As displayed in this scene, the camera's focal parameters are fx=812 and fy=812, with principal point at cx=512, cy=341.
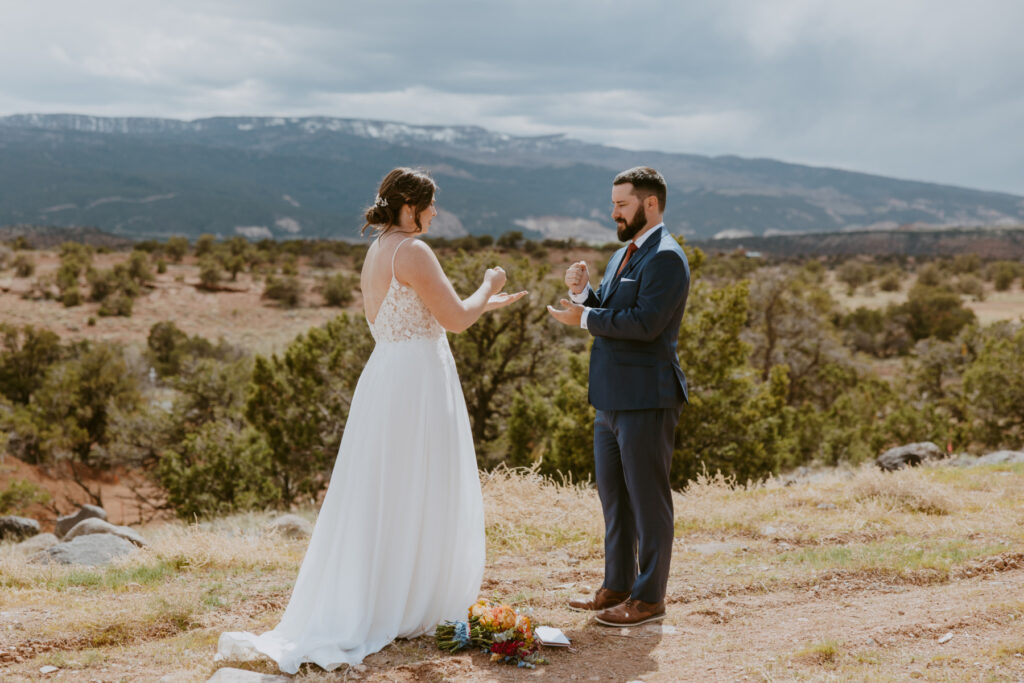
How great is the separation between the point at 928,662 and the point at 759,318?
25697 millimetres

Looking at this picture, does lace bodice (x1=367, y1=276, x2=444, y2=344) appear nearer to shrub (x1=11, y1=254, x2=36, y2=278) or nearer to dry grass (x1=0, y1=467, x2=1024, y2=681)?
dry grass (x1=0, y1=467, x2=1024, y2=681)

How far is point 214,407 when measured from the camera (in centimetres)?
2556

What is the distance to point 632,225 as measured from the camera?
486 centimetres

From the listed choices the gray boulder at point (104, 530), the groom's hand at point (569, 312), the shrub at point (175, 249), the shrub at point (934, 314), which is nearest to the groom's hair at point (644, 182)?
the groom's hand at point (569, 312)

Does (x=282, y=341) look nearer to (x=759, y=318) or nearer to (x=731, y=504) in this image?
(x=759, y=318)

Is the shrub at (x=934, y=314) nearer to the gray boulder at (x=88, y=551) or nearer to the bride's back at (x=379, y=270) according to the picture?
the gray boulder at (x=88, y=551)

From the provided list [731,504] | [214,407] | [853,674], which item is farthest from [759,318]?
[853,674]

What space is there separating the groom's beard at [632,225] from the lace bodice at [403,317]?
4.08 ft

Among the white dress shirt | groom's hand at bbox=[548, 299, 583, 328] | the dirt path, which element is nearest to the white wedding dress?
the dirt path

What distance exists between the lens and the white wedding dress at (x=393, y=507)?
4.61m

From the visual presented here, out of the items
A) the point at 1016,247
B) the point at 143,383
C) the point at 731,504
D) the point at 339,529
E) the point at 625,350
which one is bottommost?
the point at 143,383

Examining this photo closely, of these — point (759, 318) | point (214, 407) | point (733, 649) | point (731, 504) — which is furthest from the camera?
point (759, 318)

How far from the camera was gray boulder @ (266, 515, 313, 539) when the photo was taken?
8852mm

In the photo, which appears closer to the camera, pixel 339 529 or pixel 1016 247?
pixel 339 529
